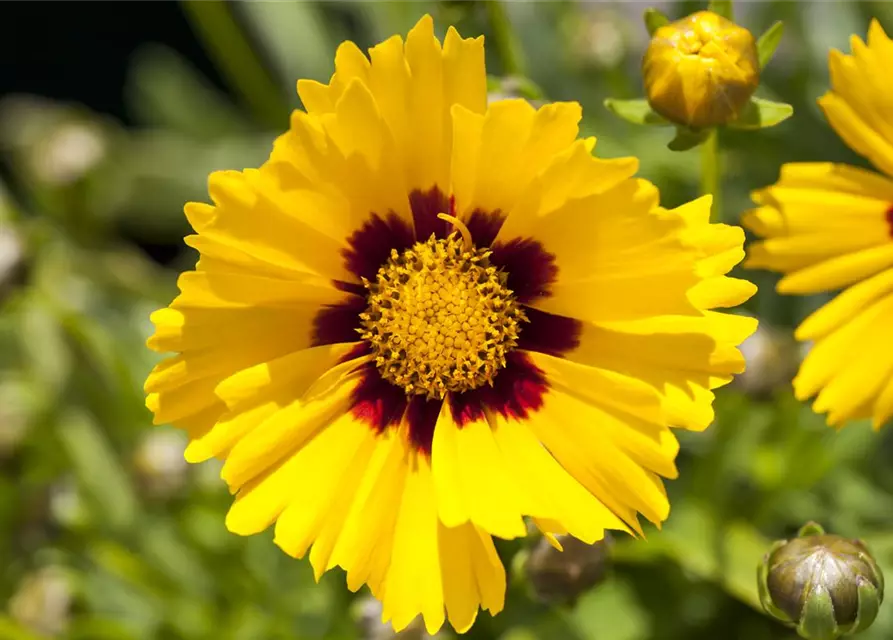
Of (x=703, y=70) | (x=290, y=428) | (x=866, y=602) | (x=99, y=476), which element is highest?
(x=703, y=70)

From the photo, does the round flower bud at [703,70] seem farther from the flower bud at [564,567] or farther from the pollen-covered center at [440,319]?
the flower bud at [564,567]

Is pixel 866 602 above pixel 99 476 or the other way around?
above

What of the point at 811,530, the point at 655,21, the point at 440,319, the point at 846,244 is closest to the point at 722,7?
the point at 655,21

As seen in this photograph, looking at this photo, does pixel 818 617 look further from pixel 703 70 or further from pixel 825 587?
pixel 703 70

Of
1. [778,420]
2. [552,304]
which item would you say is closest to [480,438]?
[552,304]

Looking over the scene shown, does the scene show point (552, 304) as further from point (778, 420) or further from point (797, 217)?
point (778, 420)

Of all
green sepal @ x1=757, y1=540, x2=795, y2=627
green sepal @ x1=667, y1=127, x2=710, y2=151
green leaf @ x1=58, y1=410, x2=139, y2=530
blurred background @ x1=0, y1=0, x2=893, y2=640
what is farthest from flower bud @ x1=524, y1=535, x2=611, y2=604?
green leaf @ x1=58, y1=410, x2=139, y2=530
